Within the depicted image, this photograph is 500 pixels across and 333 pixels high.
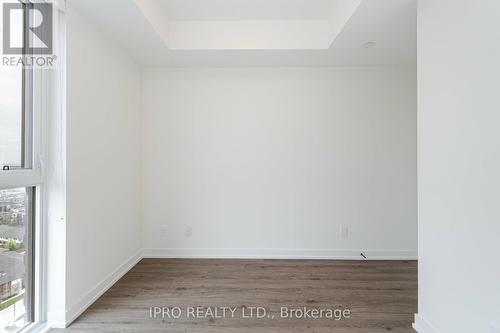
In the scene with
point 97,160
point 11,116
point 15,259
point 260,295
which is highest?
point 11,116

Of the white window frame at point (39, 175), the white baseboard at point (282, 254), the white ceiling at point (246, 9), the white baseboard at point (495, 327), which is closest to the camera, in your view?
the white baseboard at point (495, 327)

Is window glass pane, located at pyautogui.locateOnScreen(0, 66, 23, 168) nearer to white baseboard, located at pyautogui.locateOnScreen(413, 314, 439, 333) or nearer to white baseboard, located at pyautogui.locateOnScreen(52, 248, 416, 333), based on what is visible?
white baseboard, located at pyautogui.locateOnScreen(52, 248, 416, 333)

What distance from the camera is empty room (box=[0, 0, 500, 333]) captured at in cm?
152

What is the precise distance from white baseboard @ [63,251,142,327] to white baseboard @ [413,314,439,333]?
8.41ft

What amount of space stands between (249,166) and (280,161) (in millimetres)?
397

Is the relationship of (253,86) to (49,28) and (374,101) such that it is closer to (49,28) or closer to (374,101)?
(374,101)

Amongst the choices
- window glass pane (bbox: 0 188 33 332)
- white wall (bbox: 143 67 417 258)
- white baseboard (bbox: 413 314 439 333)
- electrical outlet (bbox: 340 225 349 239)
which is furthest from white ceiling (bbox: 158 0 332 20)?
white baseboard (bbox: 413 314 439 333)

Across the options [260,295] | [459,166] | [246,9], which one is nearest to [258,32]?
[246,9]

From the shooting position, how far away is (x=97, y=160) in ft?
7.44

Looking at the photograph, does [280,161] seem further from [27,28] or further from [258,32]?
[27,28]

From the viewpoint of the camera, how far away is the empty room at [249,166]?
152cm

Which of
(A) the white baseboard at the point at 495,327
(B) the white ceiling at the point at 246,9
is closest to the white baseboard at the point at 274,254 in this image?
(A) the white baseboard at the point at 495,327

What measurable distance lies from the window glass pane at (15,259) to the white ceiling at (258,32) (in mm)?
1559

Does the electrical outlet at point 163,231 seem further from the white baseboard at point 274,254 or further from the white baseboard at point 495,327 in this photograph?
the white baseboard at point 495,327
